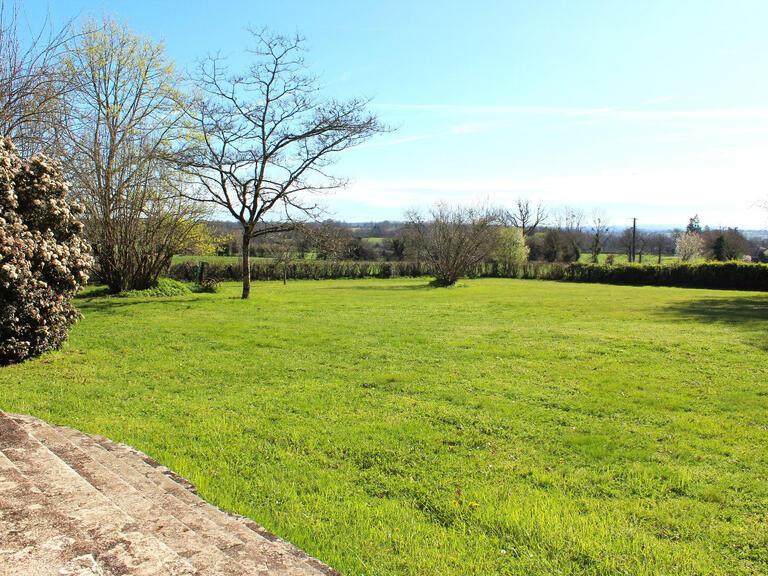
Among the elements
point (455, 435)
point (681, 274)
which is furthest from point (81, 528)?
point (681, 274)

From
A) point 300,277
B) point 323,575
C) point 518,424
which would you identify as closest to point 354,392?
point 518,424

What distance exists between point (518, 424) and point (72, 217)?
840 cm

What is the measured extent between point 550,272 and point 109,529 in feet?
158

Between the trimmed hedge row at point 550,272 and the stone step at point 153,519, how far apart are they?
33.5 meters

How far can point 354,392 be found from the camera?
22.6ft

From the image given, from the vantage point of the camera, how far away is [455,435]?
5277 mm

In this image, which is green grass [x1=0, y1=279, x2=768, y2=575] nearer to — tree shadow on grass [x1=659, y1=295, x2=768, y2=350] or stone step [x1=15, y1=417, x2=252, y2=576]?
stone step [x1=15, y1=417, x2=252, y2=576]

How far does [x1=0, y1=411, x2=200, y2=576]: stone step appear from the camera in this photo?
1898 mm

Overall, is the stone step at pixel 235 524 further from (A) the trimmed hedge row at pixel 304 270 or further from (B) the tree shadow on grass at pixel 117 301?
(A) the trimmed hedge row at pixel 304 270

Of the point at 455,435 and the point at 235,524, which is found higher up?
the point at 235,524

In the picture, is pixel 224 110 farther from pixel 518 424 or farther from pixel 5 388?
pixel 518 424

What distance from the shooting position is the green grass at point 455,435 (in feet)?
10.9

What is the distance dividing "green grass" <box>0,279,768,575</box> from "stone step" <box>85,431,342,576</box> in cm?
33

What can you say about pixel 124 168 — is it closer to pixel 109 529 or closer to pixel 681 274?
pixel 109 529
